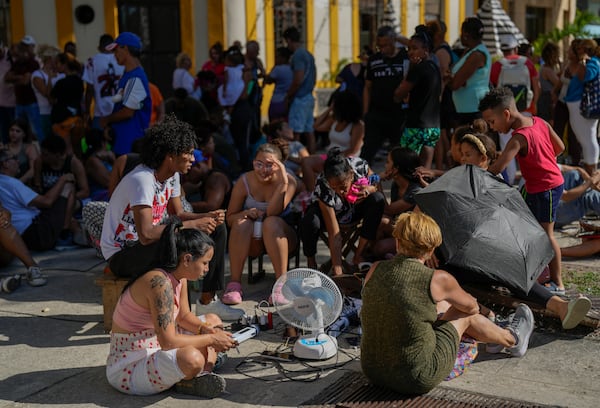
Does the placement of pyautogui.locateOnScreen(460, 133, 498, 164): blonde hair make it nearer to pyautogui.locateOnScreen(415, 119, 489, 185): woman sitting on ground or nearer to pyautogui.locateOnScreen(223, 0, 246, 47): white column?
pyautogui.locateOnScreen(415, 119, 489, 185): woman sitting on ground

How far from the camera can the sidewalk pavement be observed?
4.53 meters

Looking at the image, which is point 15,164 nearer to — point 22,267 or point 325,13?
point 22,267

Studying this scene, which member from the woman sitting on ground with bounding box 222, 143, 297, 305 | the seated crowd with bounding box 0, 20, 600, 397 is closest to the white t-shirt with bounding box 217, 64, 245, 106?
the seated crowd with bounding box 0, 20, 600, 397

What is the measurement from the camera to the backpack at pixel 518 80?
10047 mm

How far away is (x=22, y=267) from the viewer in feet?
24.9

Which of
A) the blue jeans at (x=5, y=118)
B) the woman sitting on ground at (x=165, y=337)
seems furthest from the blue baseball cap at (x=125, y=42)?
the blue jeans at (x=5, y=118)

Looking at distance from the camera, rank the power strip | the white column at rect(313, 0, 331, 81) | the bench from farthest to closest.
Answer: the white column at rect(313, 0, 331, 81), the bench, the power strip

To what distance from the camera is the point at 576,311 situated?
520 cm

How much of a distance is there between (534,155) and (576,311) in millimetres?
1295

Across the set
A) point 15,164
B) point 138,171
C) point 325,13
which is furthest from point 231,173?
point 325,13

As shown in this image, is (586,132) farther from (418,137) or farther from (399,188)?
(399,188)

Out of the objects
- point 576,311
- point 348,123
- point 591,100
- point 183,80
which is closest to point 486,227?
point 576,311

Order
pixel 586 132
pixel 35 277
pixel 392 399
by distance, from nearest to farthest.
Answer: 1. pixel 392 399
2. pixel 35 277
3. pixel 586 132

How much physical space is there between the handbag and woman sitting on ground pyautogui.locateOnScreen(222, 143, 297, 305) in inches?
182
